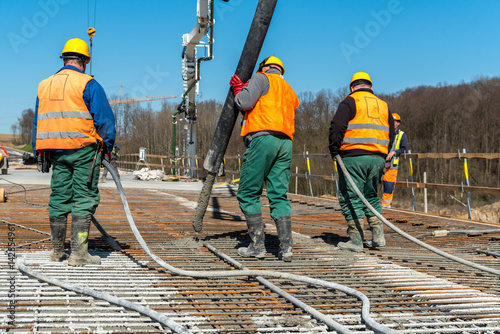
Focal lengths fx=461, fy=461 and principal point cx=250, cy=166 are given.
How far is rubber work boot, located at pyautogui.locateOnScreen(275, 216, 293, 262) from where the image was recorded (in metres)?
3.78

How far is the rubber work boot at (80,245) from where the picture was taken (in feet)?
11.4

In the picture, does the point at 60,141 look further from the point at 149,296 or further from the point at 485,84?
the point at 485,84

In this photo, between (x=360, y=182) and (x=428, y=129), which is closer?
(x=360, y=182)

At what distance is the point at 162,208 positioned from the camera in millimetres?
7996

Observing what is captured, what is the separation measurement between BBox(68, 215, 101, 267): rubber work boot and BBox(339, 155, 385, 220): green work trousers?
2408mm

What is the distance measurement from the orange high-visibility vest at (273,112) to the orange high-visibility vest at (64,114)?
129 cm

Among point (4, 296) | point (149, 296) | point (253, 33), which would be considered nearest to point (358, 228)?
point (253, 33)

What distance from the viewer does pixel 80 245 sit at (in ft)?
11.4

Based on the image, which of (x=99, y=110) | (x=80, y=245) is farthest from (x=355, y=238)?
(x=99, y=110)

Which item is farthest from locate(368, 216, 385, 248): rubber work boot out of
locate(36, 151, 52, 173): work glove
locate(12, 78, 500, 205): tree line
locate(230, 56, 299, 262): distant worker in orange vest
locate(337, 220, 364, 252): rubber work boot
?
locate(12, 78, 500, 205): tree line

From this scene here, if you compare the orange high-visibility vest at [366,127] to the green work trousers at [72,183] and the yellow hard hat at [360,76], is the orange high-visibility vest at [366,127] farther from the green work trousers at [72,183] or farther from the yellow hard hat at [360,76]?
the green work trousers at [72,183]

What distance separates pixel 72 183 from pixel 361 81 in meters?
2.90

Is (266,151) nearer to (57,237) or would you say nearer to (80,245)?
(80,245)

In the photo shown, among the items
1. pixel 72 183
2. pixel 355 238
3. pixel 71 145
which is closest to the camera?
pixel 71 145
